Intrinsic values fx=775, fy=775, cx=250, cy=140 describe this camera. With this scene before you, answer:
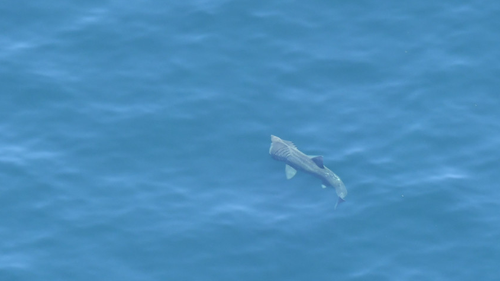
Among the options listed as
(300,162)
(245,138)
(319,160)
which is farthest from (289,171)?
(245,138)

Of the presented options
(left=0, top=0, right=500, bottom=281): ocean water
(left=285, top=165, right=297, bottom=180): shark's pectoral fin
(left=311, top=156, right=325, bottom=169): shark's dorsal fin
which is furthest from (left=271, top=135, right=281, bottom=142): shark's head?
(left=311, top=156, right=325, bottom=169): shark's dorsal fin

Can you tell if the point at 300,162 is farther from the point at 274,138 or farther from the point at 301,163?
the point at 274,138

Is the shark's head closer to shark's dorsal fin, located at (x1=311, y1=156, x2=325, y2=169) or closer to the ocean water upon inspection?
the ocean water

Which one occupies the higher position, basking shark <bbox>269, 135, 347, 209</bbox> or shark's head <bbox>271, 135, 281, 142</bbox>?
shark's head <bbox>271, 135, 281, 142</bbox>

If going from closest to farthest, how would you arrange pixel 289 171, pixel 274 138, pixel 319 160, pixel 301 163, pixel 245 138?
pixel 319 160, pixel 301 163, pixel 289 171, pixel 274 138, pixel 245 138

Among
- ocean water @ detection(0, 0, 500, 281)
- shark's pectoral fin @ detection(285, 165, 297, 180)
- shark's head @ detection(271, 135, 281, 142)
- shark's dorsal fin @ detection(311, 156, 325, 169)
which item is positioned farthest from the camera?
shark's head @ detection(271, 135, 281, 142)

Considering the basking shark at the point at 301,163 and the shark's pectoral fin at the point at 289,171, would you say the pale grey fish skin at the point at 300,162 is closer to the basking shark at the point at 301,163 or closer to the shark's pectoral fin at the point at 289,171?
the basking shark at the point at 301,163

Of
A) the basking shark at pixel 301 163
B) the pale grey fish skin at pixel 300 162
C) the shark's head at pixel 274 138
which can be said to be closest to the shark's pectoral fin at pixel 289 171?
the basking shark at pixel 301 163
